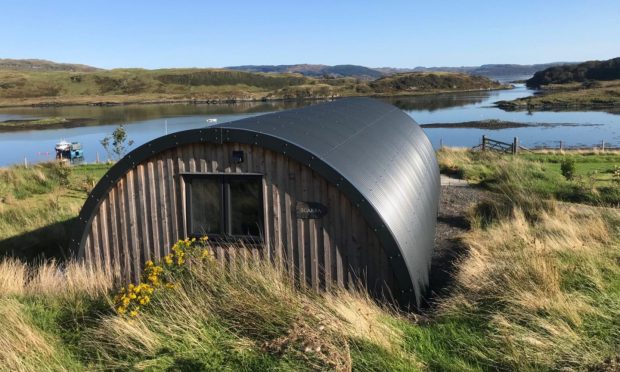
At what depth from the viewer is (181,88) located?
183750 mm

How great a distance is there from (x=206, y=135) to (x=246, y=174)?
32.5 inches

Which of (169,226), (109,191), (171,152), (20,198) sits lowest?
(20,198)

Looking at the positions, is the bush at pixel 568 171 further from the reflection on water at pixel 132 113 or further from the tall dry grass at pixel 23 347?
the reflection on water at pixel 132 113

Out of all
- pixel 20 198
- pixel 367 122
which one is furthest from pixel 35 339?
pixel 20 198

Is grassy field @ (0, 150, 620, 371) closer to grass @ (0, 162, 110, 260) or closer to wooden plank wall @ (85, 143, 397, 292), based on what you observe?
wooden plank wall @ (85, 143, 397, 292)

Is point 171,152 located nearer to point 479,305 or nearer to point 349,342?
point 349,342

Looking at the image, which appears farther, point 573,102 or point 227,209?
point 573,102

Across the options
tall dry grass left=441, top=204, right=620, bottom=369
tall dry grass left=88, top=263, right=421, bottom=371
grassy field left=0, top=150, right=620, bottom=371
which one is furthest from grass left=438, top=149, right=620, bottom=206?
tall dry grass left=88, top=263, right=421, bottom=371

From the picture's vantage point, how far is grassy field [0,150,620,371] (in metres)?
4.79

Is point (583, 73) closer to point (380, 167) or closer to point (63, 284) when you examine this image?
point (380, 167)

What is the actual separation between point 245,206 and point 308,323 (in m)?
2.91

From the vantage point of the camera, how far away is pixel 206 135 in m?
7.57

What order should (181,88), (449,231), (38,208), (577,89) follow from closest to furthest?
(449,231) → (38,208) → (577,89) → (181,88)

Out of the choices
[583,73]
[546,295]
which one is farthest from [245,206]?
[583,73]
